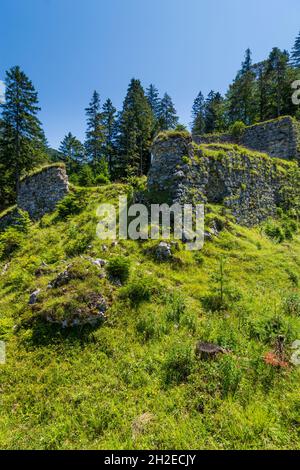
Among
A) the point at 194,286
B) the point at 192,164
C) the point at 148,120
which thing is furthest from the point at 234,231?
the point at 148,120

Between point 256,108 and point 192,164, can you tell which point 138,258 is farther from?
point 256,108

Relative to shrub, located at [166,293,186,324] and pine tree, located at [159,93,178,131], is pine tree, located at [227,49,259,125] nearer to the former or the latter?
pine tree, located at [159,93,178,131]

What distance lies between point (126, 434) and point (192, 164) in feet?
40.9

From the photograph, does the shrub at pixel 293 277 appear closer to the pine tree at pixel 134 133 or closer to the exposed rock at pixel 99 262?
the exposed rock at pixel 99 262

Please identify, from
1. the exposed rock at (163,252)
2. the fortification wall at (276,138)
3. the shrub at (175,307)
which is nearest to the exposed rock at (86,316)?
the shrub at (175,307)

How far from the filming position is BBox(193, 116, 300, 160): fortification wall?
21547mm

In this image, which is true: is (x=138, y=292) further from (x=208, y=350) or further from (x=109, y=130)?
(x=109, y=130)

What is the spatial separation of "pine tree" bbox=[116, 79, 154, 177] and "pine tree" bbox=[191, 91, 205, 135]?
10.1 meters

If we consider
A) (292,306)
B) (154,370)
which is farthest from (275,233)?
(154,370)

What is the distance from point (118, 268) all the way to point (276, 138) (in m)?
21.9

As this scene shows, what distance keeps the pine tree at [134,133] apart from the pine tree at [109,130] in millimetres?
1272

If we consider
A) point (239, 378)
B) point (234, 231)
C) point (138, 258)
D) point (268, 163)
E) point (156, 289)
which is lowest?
point (239, 378)

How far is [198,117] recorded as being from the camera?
41344 mm

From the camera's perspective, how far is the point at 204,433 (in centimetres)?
437
